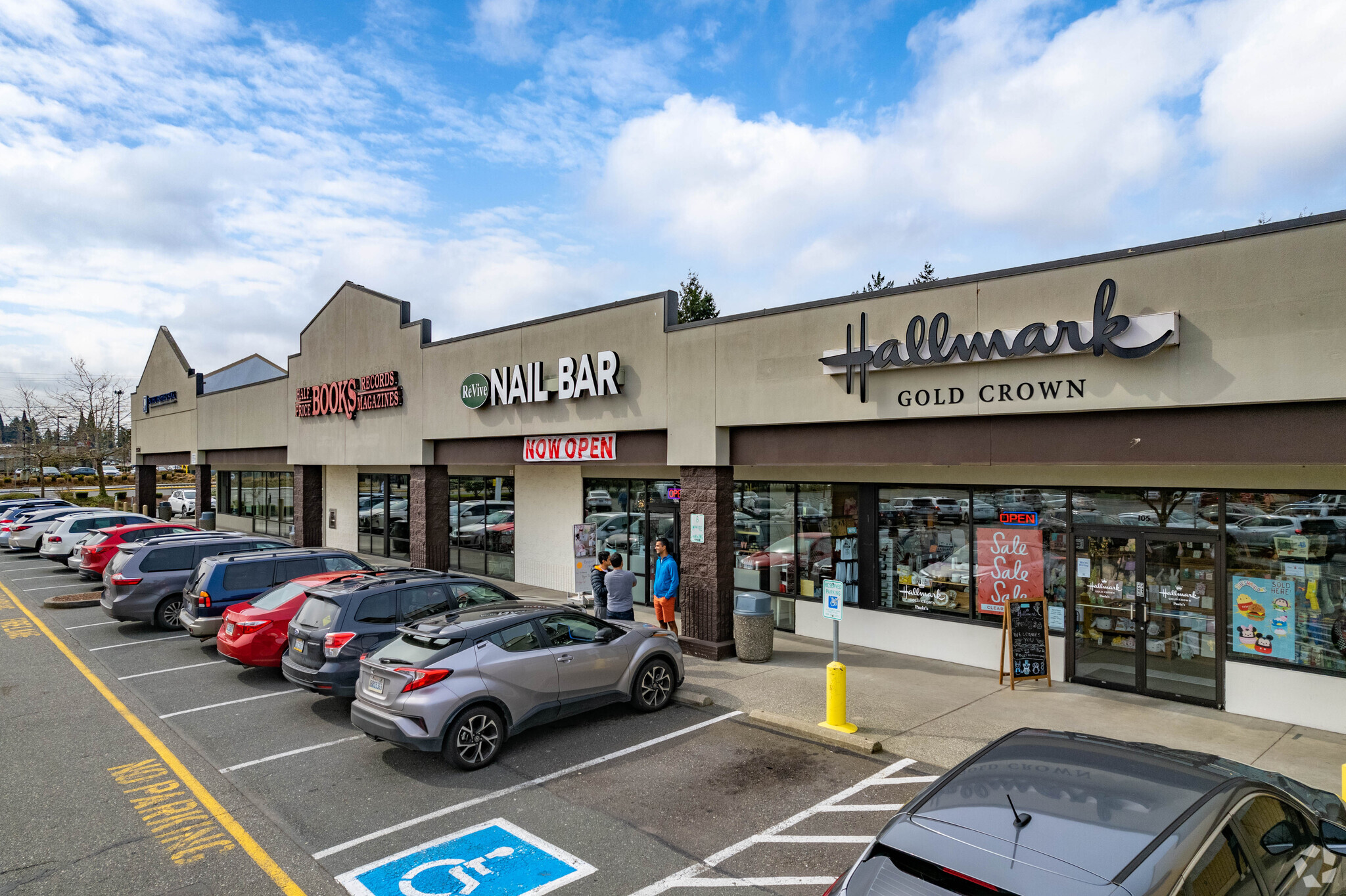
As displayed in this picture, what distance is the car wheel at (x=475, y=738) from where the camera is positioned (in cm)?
767

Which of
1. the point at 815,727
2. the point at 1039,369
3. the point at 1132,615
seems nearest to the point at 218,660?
the point at 815,727

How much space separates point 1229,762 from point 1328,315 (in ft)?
17.5

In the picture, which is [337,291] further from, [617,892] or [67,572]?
[617,892]

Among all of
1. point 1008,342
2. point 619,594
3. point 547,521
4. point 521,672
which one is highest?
point 1008,342

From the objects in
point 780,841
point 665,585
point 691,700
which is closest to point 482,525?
point 665,585

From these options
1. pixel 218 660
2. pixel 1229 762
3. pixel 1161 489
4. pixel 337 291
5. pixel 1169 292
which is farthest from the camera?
pixel 337 291

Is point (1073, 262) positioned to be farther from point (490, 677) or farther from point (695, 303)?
point (695, 303)

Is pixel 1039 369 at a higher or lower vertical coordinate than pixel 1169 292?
lower

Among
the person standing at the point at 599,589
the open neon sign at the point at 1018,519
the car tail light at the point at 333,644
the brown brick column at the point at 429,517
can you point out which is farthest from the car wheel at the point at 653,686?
the brown brick column at the point at 429,517

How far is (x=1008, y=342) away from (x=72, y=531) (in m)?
25.1

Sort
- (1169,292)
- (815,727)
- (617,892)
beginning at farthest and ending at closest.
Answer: (815,727) < (1169,292) < (617,892)

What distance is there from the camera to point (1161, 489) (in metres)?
10.1

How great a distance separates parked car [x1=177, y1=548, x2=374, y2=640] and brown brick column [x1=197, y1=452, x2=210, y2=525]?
72.0 feet

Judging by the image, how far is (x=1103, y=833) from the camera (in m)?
3.47
